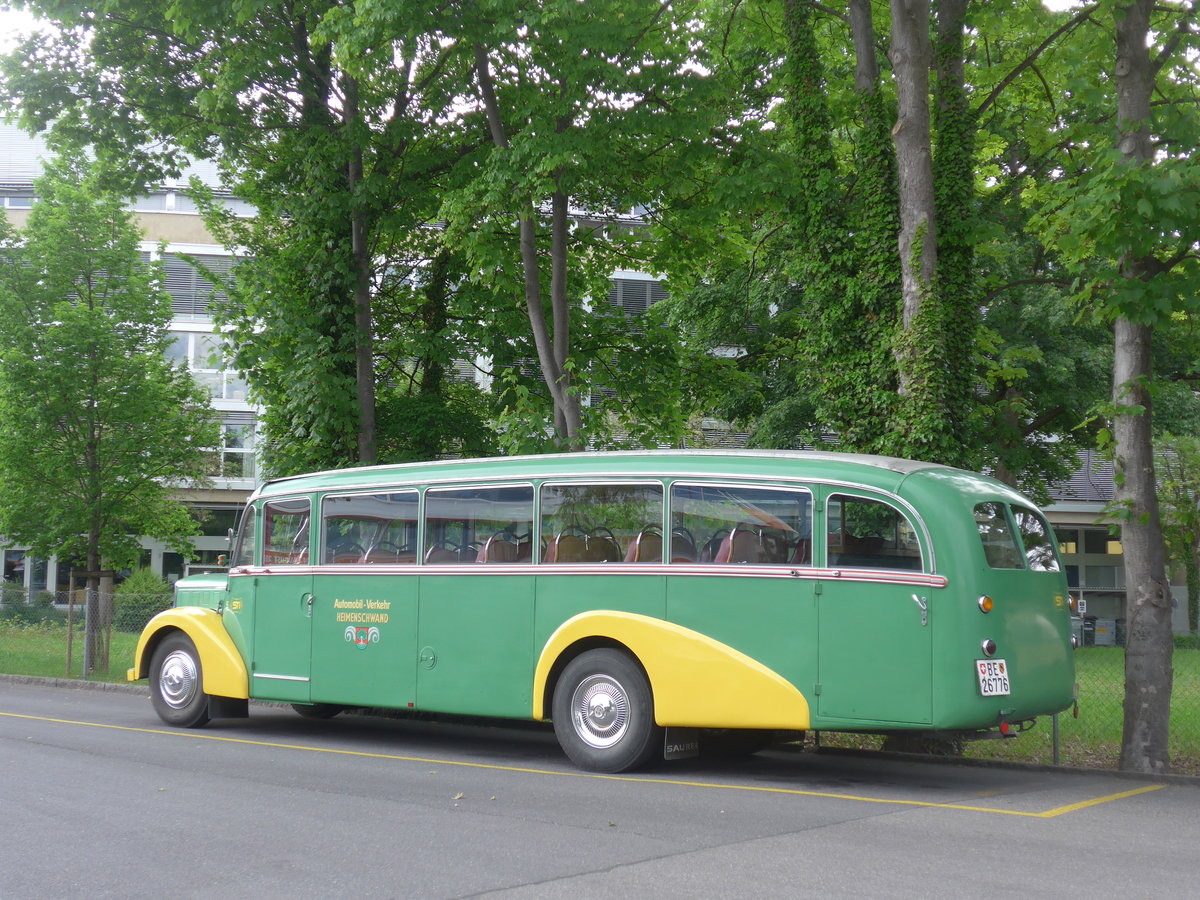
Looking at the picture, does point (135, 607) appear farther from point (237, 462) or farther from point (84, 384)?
point (237, 462)

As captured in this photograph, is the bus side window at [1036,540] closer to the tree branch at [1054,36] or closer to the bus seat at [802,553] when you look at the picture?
the bus seat at [802,553]

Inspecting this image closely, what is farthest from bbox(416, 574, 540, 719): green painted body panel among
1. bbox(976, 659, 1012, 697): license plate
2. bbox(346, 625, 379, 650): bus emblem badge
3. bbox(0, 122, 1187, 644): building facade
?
bbox(0, 122, 1187, 644): building facade

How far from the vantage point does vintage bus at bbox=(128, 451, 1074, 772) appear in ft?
30.9

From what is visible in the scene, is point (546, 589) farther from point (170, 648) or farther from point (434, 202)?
point (434, 202)

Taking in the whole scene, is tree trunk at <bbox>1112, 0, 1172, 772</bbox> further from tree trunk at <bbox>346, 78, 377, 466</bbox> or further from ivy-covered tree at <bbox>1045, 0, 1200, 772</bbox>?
tree trunk at <bbox>346, 78, 377, 466</bbox>

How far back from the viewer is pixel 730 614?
10.1m

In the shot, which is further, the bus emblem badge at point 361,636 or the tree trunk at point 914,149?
the tree trunk at point 914,149

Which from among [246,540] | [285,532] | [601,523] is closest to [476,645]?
[601,523]

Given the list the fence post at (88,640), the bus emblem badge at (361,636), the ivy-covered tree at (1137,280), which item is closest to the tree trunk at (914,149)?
the ivy-covered tree at (1137,280)

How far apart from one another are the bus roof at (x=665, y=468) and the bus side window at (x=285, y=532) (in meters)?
0.55

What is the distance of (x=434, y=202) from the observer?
19391 millimetres

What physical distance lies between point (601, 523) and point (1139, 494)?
4.88 meters

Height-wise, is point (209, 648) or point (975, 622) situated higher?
point (975, 622)

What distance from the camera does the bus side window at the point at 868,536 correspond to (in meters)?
9.50
